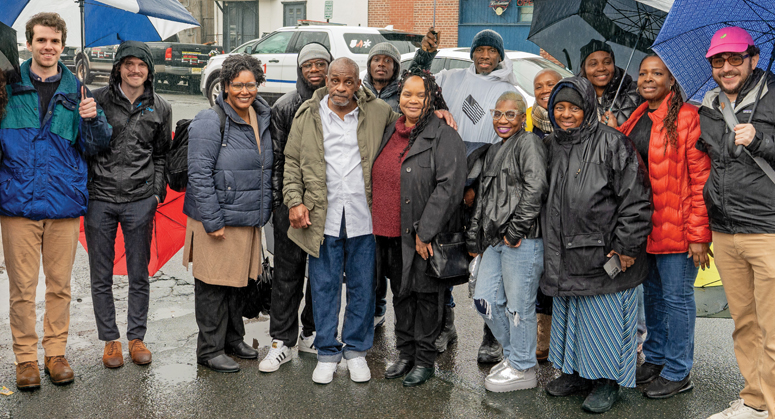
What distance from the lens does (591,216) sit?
378cm

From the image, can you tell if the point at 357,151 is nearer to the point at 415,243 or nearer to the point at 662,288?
the point at 415,243

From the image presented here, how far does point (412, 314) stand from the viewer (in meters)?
4.34

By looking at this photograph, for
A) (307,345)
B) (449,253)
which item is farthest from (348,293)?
(449,253)

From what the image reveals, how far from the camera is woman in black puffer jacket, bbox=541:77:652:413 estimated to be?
12.3 feet

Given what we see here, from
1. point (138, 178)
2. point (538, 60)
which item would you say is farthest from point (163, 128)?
point (538, 60)

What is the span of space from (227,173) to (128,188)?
651 millimetres

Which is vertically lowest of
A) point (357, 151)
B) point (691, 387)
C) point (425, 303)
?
point (691, 387)

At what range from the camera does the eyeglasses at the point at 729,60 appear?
354 centimetres

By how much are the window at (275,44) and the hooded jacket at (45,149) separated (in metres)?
12.0

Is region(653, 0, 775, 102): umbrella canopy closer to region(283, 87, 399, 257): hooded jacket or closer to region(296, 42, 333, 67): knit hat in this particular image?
region(283, 87, 399, 257): hooded jacket

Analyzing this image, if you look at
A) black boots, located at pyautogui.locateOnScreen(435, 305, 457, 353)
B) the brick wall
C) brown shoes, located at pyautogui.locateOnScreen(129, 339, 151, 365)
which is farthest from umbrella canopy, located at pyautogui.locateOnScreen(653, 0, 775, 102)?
the brick wall

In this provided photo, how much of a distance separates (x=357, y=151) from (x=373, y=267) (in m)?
0.74

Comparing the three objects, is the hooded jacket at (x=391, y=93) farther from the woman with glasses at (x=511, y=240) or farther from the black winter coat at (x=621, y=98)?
the black winter coat at (x=621, y=98)

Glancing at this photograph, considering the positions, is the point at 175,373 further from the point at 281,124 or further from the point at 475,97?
the point at 475,97
